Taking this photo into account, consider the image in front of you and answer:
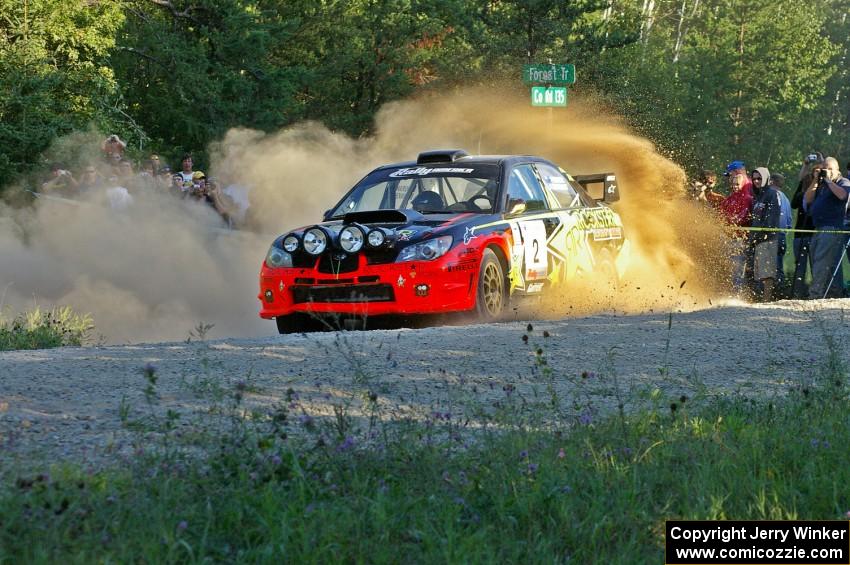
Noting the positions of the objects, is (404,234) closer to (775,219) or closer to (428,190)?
(428,190)

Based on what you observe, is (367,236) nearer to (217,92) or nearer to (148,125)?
(217,92)

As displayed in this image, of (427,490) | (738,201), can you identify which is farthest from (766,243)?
(427,490)

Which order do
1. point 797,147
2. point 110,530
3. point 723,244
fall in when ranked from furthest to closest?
point 797,147, point 723,244, point 110,530

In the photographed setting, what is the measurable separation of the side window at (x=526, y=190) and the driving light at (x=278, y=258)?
2.19 meters

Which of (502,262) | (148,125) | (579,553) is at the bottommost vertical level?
(579,553)

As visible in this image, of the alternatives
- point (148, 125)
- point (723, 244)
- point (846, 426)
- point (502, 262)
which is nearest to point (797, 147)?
point (148, 125)

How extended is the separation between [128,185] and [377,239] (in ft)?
29.1

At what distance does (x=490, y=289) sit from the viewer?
1150 centimetres

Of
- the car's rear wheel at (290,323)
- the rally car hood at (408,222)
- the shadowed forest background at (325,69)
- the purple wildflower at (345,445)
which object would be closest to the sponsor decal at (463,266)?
the rally car hood at (408,222)

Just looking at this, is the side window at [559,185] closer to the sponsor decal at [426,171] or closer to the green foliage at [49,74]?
the sponsor decal at [426,171]

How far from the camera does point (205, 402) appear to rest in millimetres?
6594

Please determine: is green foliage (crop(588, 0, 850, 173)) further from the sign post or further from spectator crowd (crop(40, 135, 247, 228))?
the sign post

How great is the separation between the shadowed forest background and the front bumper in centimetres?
1079

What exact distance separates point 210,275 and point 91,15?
33.3 ft
